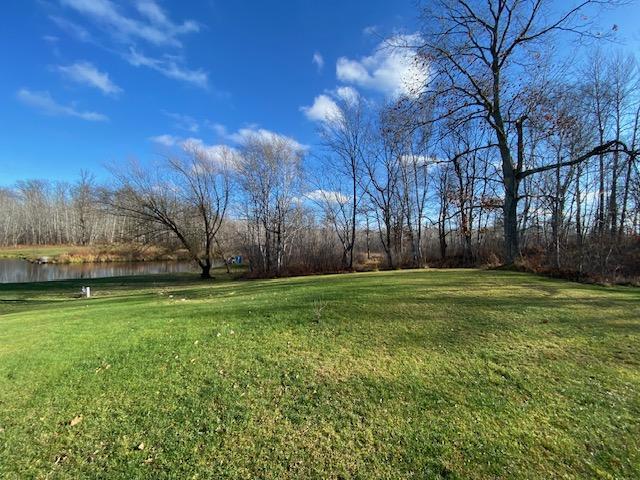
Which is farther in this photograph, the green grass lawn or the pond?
the pond

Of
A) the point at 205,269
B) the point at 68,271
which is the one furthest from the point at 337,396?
the point at 68,271

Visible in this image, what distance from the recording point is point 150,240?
79.7ft

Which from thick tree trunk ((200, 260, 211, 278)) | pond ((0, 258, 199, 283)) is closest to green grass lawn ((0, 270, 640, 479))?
thick tree trunk ((200, 260, 211, 278))

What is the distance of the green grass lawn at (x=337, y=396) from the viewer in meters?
2.55

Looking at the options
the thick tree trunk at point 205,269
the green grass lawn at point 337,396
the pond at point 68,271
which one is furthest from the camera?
the pond at point 68,271

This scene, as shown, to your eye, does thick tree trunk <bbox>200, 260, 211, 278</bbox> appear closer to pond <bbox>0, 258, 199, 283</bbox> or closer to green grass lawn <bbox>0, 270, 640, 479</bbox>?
pond <bbox>0, 258, 199, 283</bbox>

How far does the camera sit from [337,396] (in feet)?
11.0

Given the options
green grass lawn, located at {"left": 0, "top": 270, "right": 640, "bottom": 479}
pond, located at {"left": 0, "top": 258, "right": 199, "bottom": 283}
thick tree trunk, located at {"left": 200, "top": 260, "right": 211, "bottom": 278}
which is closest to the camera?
green grass lawn, located at {"left": 0, "top": 270, "right": 640, "bottom": 479}

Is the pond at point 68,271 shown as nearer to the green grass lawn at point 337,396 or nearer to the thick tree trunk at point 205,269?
the thick tree trunk at point 205,269

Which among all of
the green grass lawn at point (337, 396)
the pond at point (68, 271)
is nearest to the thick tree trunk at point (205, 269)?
the pond at point (68, 271)

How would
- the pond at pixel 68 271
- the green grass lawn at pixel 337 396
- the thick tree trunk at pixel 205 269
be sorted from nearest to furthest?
the green grass lawn at pixel 337 396 < the thick tree trunk at pixel 205 269 < the pond at pixel 68 271

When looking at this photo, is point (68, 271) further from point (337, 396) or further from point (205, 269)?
point (337, 396)

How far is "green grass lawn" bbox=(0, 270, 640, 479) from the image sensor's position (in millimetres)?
2547

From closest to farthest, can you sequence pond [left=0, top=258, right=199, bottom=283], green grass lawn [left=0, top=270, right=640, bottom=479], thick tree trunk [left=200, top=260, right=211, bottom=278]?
1. green grass lawn [left=0, top=270, right=640, bottom=479]
2. thick tree trunk [left=200, top=260, right=211, bottom=278]
3. pond [left=0, top=258, right=199, bottom=283]
